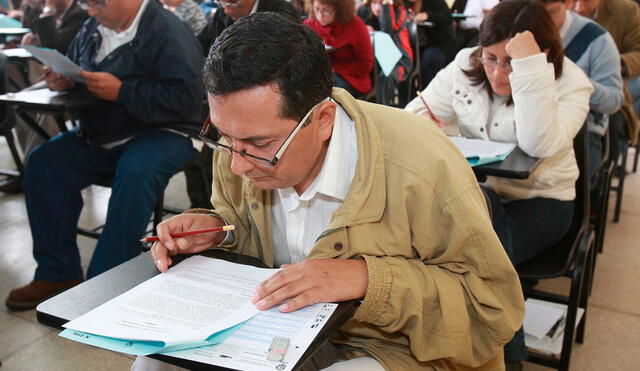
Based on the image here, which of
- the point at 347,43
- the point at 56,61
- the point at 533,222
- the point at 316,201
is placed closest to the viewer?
the point at 316,201

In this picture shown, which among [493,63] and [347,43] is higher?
[493,63]

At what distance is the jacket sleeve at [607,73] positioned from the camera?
239 cm

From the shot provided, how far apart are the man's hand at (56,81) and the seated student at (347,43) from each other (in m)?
1.90

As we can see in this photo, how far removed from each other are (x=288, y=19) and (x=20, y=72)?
4.08 metres

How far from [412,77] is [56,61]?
3067 mm

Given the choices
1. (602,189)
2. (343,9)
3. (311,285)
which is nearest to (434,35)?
(343,9)

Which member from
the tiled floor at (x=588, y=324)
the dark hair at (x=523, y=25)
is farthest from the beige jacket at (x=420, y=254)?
the tiled floor at (x=588, y=324)

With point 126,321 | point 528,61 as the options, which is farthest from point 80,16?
point 126,321

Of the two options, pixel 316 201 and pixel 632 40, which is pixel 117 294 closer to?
pixel 316 201

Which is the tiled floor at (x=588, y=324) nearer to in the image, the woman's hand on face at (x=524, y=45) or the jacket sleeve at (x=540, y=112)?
the jacket sleeve at (x=540, y=112)

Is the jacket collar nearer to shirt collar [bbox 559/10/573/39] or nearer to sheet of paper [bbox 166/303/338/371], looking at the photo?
sheet of paper [bbox 166/303/338/371]

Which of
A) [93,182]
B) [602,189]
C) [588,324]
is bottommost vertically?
[588,324]

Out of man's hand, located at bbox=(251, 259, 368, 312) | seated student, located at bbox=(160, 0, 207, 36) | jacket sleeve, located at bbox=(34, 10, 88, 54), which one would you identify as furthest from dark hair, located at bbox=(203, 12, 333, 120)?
seated student, located at bbox=(160, 0, 207, 36)

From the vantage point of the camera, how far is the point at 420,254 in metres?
1.13
